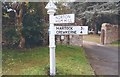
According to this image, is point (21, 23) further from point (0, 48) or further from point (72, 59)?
point (72, 59)

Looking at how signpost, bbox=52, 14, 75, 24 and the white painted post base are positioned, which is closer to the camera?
signpost, bbox=52, 14, 75, 24

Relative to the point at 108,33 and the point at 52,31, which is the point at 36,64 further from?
the point at 108,33

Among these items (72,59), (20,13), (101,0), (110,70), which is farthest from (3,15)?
(101,0)

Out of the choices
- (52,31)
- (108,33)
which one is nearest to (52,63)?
(52,31)

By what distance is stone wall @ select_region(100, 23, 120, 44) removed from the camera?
19016 mm

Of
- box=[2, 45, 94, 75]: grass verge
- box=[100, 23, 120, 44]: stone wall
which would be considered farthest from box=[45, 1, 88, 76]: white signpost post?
box=[100, 23, 120, 44]: stone wall

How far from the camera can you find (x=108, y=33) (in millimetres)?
19422

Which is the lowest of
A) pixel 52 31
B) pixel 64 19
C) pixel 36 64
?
pixel 36 64

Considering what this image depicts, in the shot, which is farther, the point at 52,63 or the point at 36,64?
the point at 36,64

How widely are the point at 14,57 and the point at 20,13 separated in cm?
257

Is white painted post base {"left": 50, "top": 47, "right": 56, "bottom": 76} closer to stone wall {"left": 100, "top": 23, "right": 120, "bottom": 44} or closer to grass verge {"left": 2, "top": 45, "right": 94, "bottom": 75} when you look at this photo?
grass verge {"left": 2, "top": 45, "right": 94, "bottom": 75}

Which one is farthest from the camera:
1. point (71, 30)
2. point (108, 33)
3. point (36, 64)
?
point (108, 33)

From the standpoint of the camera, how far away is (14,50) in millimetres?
11234

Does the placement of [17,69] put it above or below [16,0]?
below
